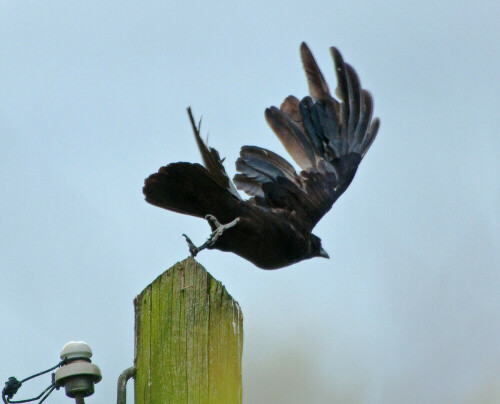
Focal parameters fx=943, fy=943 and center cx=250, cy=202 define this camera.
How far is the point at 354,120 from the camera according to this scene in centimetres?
805

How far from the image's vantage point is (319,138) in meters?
7.89

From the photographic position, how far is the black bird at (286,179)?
5957mm

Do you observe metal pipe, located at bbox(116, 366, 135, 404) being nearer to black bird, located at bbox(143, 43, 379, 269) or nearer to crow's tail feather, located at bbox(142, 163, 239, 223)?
black bird, located at bbox(143, 43, 379, 269)

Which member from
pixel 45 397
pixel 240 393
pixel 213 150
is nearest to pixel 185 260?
pixel 240 393

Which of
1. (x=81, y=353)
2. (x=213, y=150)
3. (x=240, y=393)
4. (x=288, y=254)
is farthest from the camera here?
(x=288, y=254)

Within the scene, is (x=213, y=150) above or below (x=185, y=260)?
above

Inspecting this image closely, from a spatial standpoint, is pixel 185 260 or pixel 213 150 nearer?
pixel 185 260

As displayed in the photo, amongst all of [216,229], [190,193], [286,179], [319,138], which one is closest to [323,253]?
[286,179]

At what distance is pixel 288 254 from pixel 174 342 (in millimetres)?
3257

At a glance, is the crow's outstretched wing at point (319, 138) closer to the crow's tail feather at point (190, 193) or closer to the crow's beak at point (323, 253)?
the crow's beak at point (323, 253)

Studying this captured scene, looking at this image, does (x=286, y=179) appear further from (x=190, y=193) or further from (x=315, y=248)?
(x=190, y=193)

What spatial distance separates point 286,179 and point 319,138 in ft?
3.05

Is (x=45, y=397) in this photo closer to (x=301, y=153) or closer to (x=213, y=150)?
(x=213, y=150)

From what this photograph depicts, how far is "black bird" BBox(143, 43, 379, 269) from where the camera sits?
596 centimetres
